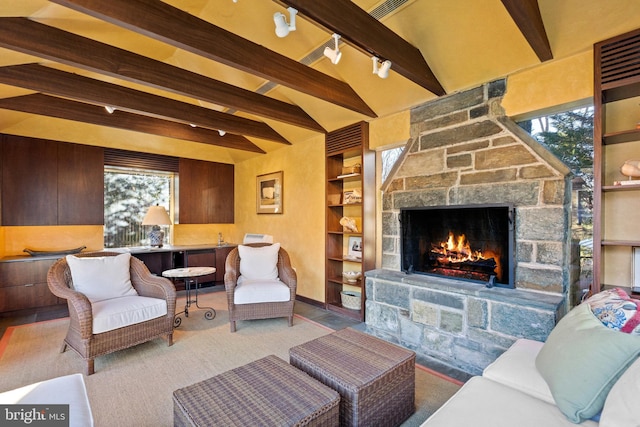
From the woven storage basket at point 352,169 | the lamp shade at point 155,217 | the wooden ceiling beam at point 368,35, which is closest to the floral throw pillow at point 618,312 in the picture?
the wooden ceiling beam at point 368,35

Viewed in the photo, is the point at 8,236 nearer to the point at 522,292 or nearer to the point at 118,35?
the point at 118,35

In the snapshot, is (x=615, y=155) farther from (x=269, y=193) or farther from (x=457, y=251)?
(x=269, y=193)

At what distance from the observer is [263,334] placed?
340 cm

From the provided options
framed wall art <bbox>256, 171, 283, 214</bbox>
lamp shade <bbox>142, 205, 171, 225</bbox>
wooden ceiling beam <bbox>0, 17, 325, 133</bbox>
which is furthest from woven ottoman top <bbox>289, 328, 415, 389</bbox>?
lamp shade <bbox>142, 205, 171, 225</bbox>

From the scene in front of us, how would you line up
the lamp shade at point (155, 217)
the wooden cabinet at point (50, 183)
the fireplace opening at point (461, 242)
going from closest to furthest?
the fireplace opening at point (461, 242) → the wooden cabinet at point (50, 183) → the lamp shade at point (155, 217)

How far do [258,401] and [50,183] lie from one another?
4807 millimetres

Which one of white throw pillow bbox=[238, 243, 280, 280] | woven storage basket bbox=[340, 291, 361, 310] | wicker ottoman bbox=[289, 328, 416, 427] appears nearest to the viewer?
wicker ottoman bbox=[289, 328, 416, 427]

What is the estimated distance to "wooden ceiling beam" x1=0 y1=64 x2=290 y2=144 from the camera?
280 cm

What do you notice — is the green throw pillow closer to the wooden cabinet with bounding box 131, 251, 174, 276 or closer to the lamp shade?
the lamp shade

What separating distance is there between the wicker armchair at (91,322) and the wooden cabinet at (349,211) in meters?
2.09

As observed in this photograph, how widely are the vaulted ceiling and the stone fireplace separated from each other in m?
0.41

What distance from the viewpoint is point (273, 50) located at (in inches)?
121
